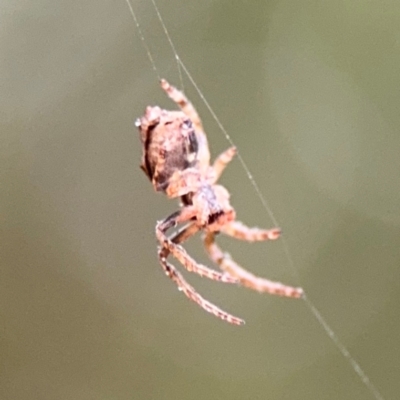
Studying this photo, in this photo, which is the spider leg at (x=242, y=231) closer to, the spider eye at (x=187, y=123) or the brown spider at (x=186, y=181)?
the brown spider at (x=186, y=181)

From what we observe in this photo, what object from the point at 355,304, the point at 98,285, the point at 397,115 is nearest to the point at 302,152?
the point at 397,115

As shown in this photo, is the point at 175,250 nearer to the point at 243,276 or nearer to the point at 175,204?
the point at 243,276

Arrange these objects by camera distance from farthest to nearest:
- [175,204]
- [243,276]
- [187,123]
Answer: [175,204]
[243,276]
[187,123]

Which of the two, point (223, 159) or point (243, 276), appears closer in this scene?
point (223, 159)

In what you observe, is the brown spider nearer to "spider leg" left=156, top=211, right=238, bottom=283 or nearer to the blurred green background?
"spider leg" left=156, top=211, right=238, bottom=283

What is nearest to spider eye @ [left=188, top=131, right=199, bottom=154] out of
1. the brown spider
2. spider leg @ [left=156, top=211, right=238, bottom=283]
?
the brown spider

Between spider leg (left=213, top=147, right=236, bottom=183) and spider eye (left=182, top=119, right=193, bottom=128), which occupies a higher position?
spider eye (left=182, top=119, right=193, bottom=128)

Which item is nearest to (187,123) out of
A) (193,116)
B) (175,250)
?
(193,116)
